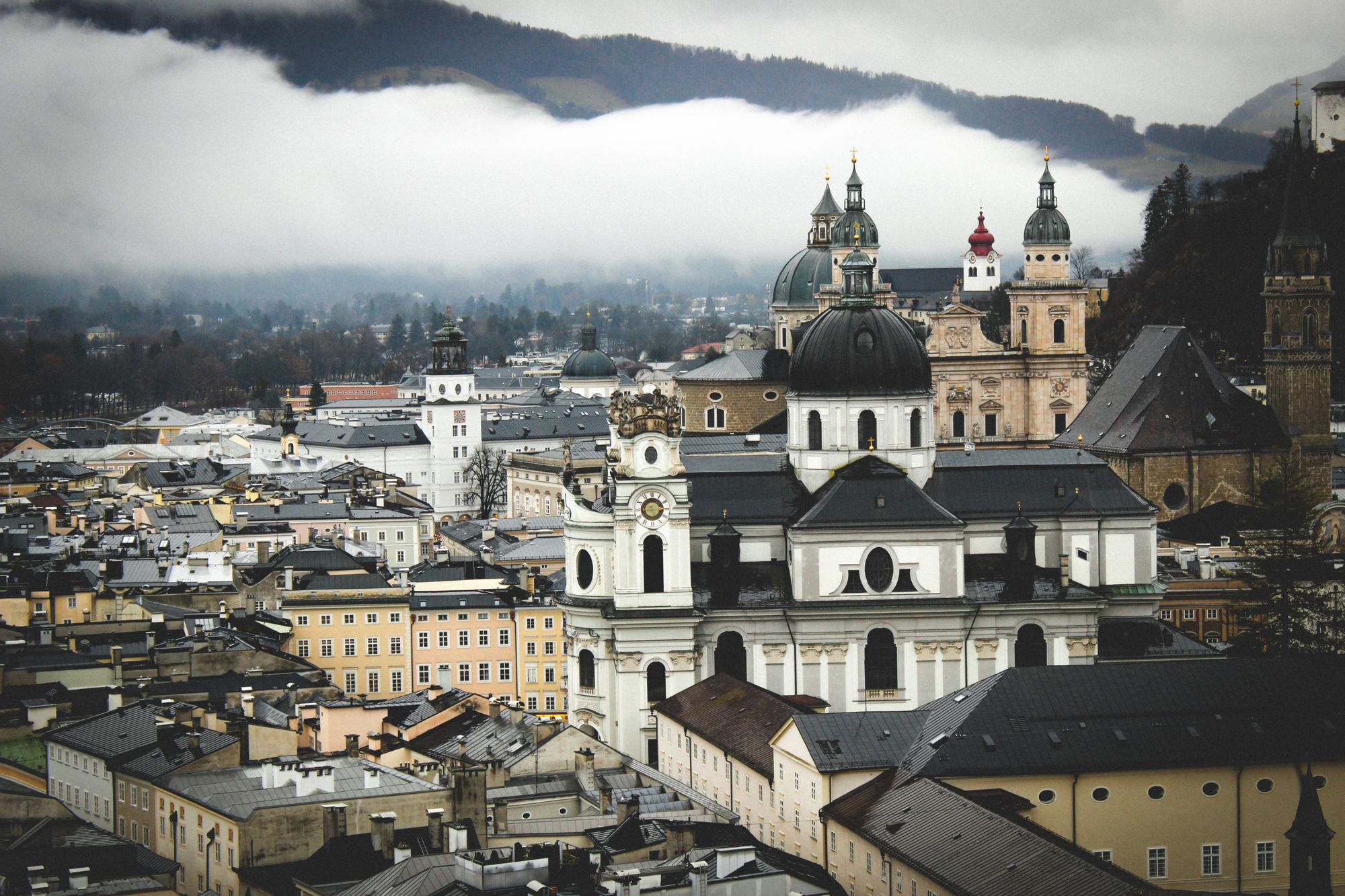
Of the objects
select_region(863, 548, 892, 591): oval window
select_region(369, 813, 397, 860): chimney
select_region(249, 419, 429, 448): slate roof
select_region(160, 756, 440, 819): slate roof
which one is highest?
select_region(249, 419, 429, 448): slate roof

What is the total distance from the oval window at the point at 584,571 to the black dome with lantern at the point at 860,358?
24.9 feet

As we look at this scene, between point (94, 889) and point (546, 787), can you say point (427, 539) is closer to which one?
point (546, 787)

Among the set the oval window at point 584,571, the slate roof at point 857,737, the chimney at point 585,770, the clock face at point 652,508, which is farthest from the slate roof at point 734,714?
the clock face at point 652,508

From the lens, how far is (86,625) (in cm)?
6806

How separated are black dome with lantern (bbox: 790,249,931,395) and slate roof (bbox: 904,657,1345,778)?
49.9ft

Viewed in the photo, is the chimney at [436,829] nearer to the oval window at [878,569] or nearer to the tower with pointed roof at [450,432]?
the oval window at [878,569]

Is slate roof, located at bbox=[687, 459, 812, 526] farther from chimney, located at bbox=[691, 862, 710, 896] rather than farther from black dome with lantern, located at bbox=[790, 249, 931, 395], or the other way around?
chimney, located at bbox=[691, 862, 710, 896]

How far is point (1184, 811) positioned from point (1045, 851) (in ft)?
27.5

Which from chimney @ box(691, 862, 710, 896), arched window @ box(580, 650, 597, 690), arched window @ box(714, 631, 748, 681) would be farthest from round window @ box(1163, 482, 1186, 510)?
chimney @ box(691, 862, 710, 896)

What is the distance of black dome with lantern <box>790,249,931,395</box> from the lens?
6425 centimetres

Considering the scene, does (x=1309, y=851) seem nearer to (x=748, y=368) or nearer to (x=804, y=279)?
(x=748, y=368)

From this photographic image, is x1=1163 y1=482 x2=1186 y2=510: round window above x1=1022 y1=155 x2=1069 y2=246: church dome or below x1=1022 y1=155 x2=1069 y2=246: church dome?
below

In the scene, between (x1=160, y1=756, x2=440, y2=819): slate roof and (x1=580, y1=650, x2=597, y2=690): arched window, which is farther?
(x1=580, y1=650, x2=597, y2=690): arched window

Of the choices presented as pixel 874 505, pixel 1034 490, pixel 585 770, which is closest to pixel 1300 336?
pixel 1034 490
